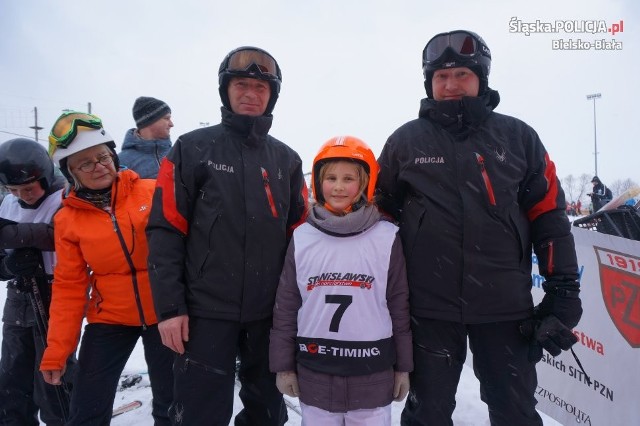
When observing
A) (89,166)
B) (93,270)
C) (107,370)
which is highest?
(89,166)

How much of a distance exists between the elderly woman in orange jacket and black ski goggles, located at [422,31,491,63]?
2.06 m

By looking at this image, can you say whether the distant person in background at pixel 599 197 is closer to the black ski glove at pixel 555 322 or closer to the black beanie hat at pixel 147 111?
the black ski glove at pixel 555 322

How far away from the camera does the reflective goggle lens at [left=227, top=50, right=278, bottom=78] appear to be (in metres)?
2.36

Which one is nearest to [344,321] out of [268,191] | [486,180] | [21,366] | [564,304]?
[268,191]

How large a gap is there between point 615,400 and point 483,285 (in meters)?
1.76

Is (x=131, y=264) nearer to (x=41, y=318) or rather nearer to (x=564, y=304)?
(x=41, y=318)

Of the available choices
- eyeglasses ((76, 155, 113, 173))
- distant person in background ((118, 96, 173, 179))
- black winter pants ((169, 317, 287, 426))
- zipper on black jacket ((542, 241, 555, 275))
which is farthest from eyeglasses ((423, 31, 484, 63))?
distant person in background ((118, 96, 173, 179))

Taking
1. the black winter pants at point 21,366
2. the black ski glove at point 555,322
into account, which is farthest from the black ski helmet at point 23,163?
the black ski glove at point 555,322

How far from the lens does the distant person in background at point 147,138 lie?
12.7 feet

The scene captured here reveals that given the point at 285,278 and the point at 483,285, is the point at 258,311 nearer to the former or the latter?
the point at 285,278

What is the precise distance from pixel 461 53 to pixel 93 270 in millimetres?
2559

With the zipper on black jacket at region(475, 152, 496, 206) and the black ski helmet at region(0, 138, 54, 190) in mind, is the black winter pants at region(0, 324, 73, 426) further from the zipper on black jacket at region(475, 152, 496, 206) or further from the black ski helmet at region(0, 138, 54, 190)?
the zipper on black jacket at region(475, 152, 496, 206)

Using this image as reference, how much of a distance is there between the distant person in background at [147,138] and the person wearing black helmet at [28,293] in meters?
1.03

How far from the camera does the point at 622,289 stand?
2838 mm
